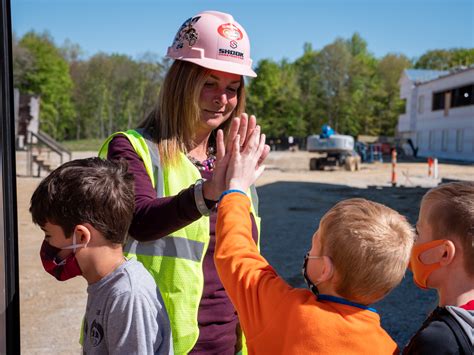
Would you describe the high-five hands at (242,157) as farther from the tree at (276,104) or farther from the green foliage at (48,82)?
the tree at (276,104)

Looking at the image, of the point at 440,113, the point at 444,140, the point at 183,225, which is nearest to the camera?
the point at 183,225

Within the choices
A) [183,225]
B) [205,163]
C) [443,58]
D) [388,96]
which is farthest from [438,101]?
[183,225]

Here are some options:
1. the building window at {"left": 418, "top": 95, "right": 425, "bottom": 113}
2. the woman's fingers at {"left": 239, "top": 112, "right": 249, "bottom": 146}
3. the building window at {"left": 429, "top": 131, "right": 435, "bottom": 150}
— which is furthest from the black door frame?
the building window at {"left": 418, "top": 95, "right": 425, "bottom": 113}

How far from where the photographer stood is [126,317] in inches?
56.4

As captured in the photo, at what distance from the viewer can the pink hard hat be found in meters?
1.86

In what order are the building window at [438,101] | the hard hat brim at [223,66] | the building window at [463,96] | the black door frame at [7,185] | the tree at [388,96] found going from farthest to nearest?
the tree at [388,96] < the building window at [438,101] < the building window at [463,96] < the hard hat brim at [223,66] < the black door frame at [7,185]

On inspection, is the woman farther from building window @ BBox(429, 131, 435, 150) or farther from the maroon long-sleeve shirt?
building window @ BBox(429, 131, 435, 150)

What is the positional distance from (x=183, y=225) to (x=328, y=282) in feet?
1.53

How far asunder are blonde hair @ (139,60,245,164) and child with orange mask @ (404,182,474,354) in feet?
2.71

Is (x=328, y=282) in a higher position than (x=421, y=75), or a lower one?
lower

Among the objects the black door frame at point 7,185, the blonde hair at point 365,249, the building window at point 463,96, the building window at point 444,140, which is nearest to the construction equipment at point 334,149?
the building window at point 463,96

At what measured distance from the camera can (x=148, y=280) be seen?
1.56m

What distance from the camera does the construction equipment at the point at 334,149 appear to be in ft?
95.3

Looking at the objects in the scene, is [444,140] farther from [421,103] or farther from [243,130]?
[243,130]
